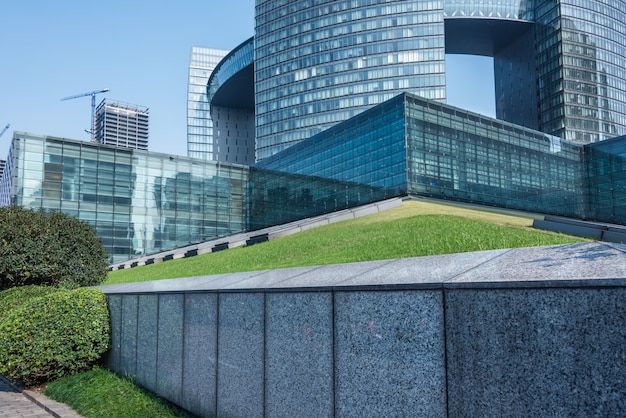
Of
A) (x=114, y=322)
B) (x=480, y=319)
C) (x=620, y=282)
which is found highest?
(x=620, y=282)

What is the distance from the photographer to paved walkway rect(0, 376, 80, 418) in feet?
29.2

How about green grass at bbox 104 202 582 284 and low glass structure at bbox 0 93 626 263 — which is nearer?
green grass at bbox 104 202 582 284

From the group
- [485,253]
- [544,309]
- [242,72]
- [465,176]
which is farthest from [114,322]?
[242,72]

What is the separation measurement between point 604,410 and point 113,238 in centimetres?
6040

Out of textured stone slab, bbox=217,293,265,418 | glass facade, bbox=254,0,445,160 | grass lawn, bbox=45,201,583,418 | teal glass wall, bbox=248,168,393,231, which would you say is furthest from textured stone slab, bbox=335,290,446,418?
glass facade, bbox=254,0,445,160

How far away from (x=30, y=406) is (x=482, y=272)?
350 inches

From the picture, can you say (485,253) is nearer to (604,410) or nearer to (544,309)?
(544,309)

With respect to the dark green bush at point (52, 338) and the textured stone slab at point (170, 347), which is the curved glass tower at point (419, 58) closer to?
the dark green bush at point (52, 338)

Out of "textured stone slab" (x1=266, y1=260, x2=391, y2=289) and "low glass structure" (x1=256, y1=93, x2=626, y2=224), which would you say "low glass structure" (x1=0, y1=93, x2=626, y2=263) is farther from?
"textured stone slab" (x1=266, y1=260, x2=391, y2=289)

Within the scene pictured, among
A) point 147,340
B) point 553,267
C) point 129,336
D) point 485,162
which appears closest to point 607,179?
point 485,162

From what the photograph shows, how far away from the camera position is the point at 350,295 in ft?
18.0

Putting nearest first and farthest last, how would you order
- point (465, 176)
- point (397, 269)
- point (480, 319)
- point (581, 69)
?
1. point (480, 319)
2. point (397, 269)
3. point (465, 176)
4. point (581, 69)

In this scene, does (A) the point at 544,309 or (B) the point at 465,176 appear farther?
(B) the point at 465,176

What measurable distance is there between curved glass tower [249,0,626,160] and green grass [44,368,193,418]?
10004 centimetres
